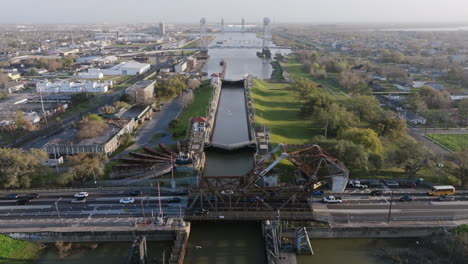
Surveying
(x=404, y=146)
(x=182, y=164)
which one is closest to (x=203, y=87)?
(x=182, y=164)

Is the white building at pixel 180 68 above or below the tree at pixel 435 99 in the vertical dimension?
above

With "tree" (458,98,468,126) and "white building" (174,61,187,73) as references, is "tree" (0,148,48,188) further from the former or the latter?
"white building" (174,61,187,73)

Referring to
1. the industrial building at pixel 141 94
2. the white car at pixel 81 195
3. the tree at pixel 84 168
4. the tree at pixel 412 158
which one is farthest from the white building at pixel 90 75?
the tree at pixel 412 158

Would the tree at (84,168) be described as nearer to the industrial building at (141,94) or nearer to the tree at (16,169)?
the tree at (16,169)

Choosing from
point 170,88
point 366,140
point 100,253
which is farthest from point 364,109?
point 100,253

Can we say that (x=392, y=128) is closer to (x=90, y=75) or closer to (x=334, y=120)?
(x=334, y=120)

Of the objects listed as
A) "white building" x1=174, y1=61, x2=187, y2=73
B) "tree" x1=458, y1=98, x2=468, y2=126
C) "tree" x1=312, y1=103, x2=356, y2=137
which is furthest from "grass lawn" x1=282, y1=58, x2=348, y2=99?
"white building" x1=174, y1=61, x2=187, y2=73

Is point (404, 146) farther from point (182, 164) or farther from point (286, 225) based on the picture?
point (182, 164)
